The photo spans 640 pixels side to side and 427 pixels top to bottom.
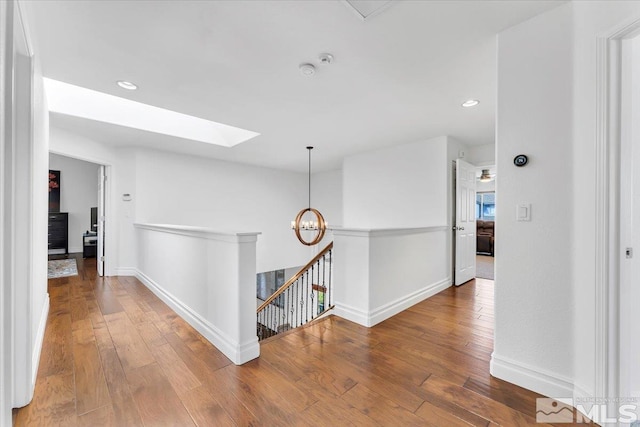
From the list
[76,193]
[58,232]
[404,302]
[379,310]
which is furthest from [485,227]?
[58,232]

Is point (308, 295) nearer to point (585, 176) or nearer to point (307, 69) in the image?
point (307, 69)

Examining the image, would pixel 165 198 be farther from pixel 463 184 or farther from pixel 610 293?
pixel 610 293

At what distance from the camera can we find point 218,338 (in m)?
2.25

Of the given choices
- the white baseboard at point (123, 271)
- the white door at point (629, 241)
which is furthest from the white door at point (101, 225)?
the white door at point (629, 241)

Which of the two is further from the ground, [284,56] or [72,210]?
[284,56]

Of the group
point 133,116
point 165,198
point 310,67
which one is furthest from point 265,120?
point 165,198

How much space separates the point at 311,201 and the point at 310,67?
5606 millimetres

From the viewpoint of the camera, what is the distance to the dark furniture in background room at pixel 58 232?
692cm

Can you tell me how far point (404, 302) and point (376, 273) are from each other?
695 mm

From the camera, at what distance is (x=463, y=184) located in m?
4.30

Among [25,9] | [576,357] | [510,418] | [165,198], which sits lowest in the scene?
[510,418]

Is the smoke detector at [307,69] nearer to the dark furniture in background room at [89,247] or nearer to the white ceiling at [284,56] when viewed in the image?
the white ceiling at [284,56]

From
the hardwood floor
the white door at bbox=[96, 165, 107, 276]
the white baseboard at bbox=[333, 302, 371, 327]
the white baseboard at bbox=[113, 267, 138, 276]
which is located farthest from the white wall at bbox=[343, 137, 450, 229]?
the white door at bbox=[96, 165, 107, 276]

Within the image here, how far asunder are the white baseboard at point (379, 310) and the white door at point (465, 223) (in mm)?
1166
